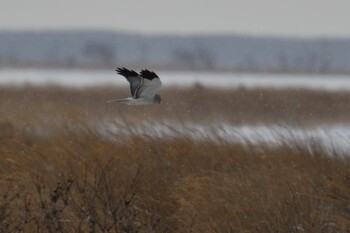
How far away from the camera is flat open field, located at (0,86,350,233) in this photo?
6953mm

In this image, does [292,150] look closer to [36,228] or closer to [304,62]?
[36,228]

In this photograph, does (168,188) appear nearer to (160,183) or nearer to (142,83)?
(160,183)

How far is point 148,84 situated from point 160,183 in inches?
27.6

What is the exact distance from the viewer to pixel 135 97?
7.63 m

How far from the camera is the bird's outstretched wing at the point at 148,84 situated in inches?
292

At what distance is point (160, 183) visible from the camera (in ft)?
25.7

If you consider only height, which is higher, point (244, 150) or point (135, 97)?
point (135, 97)

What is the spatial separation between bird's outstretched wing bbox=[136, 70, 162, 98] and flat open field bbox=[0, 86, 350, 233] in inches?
18.6

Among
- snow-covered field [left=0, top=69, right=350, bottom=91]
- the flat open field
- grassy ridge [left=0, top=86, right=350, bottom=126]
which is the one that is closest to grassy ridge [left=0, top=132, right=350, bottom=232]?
the flat open field

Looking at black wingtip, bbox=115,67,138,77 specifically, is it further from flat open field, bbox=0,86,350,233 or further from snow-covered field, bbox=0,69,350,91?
snow-covered field, bbox=0,69,350,91

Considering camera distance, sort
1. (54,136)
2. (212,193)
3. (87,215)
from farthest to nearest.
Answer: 1. (54,136)
2. (212,193)
3. (87,215)

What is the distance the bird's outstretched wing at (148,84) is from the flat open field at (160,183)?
1.55 feet

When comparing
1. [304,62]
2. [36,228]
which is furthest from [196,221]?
[304,62]

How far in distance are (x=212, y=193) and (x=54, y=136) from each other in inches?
93.2
